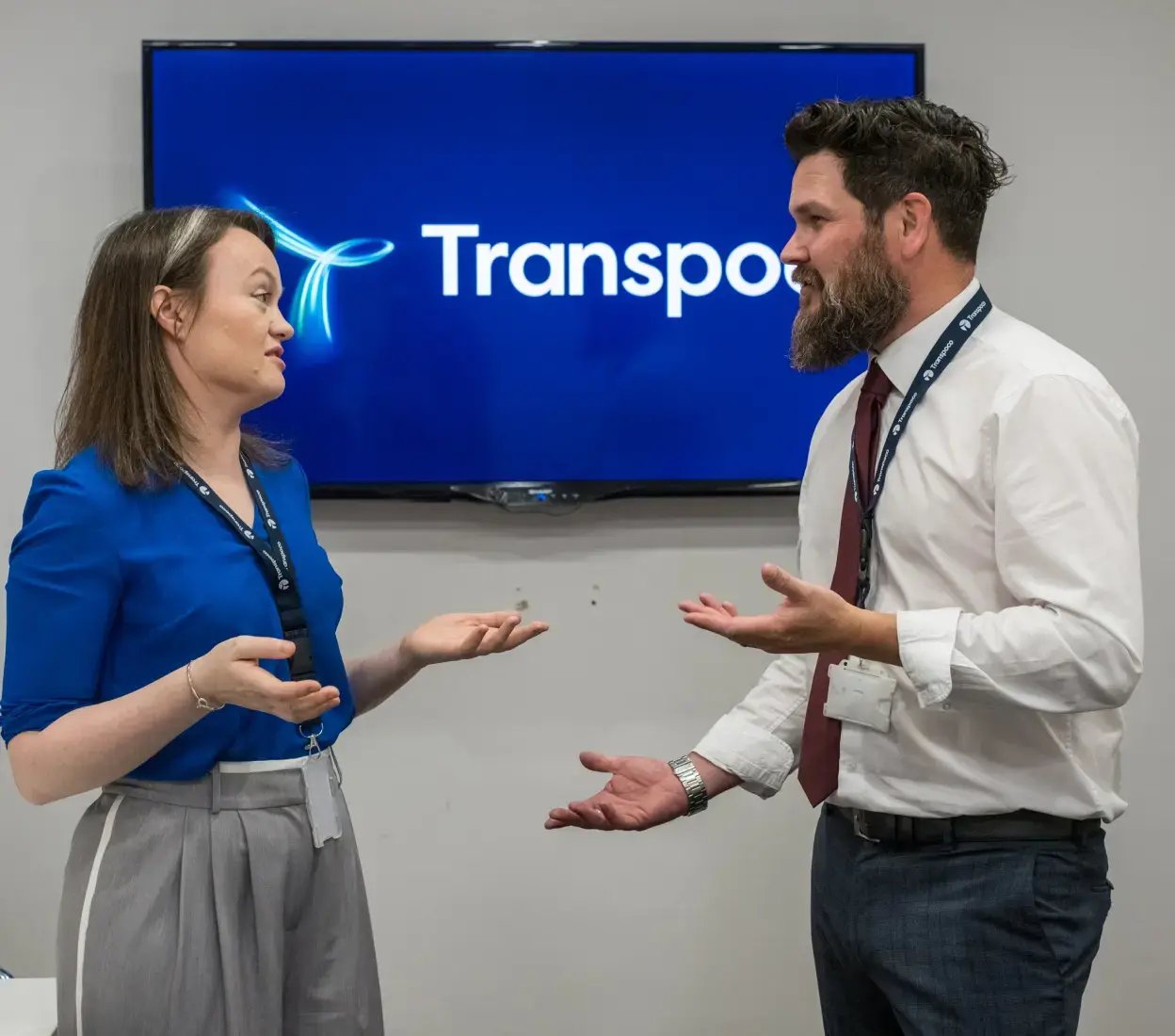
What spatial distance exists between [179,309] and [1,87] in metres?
1.54

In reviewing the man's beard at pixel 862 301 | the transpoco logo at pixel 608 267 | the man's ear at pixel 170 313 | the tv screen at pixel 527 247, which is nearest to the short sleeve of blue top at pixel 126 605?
the man's ear at pixel 170 313

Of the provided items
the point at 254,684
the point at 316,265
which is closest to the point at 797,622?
the point at 254,684

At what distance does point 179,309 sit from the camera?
1.72 m

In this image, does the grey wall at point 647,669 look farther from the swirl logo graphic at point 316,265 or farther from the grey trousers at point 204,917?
the grey trousers at point 204,917

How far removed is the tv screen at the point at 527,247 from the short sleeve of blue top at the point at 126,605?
1.23m

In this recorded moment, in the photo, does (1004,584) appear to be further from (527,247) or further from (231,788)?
(527,247)

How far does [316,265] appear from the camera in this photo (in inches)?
111

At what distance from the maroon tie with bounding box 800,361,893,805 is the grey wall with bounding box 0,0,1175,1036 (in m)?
1.08

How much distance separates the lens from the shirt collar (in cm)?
184

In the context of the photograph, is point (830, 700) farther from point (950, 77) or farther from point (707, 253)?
point (950, 77)

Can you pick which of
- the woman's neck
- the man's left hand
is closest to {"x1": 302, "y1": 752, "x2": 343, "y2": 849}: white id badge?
the woman's neck

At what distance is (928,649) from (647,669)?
1.45 meters

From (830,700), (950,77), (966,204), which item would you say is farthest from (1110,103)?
(830,700)

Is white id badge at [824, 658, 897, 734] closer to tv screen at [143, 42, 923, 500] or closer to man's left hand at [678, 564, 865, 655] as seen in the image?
man's left hand at [678, 564, 865, 655]
